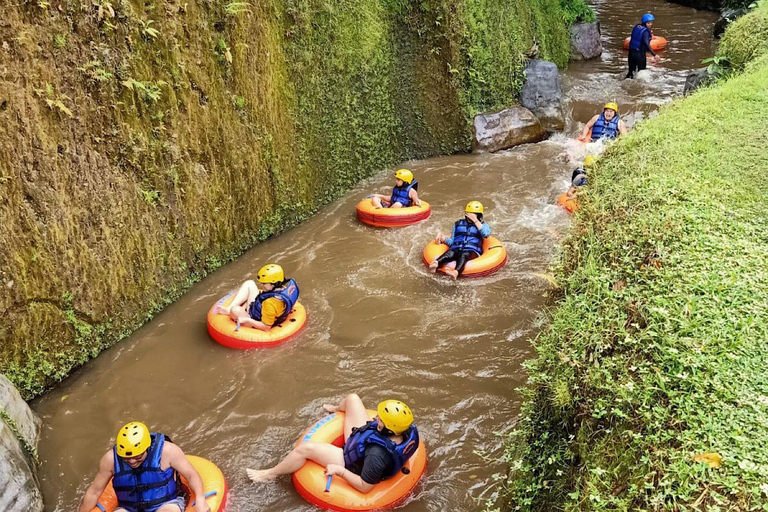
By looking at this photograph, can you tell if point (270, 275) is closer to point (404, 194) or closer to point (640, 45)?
point (404, 194)

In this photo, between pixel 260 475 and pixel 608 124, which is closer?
pixel 260 475

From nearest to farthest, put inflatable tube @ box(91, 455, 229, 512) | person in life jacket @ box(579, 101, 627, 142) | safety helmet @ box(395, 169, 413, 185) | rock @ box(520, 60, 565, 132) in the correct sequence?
1. inflatable tube @ box(91, 455, 229, 512)
2. safety helmet @ box(395, 169, 413, 185)
3. person in life jacket @ box(579, 101, 627, 142)
4. rock @ box(520, 60, 565, 132)

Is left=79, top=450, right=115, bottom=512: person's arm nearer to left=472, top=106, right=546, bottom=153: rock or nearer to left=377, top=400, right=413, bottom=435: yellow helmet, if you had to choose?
left=377, top=400, right=413, bottom=435: yellow helmet

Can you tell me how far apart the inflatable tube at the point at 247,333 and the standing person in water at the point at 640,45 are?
13083 millimetres

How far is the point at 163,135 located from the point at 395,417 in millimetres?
4571

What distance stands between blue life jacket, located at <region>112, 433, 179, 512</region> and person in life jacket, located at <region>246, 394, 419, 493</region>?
79 cm

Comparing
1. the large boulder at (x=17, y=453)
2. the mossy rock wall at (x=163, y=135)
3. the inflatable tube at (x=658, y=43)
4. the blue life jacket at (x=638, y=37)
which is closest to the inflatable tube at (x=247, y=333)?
the mossy rock wall at (x=163, y=135)

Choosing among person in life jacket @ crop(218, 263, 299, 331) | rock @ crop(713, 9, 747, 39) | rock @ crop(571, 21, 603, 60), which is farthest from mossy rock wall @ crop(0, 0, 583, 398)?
rock @ crop(713, 9, 747, 39)

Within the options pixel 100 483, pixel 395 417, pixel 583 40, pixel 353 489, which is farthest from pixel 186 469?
pixel 583 40

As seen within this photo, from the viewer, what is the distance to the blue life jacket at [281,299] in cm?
665

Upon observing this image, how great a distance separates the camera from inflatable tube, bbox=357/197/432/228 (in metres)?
9.20

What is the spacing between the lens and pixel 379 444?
454 cm

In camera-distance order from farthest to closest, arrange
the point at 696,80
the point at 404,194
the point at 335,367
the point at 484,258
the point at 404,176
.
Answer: the point at 696,80
the point at 404,194
the point at 404,176
the point at 484,258
the point at 335,367

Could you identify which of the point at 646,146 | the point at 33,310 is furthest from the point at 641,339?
the point at 33,310
